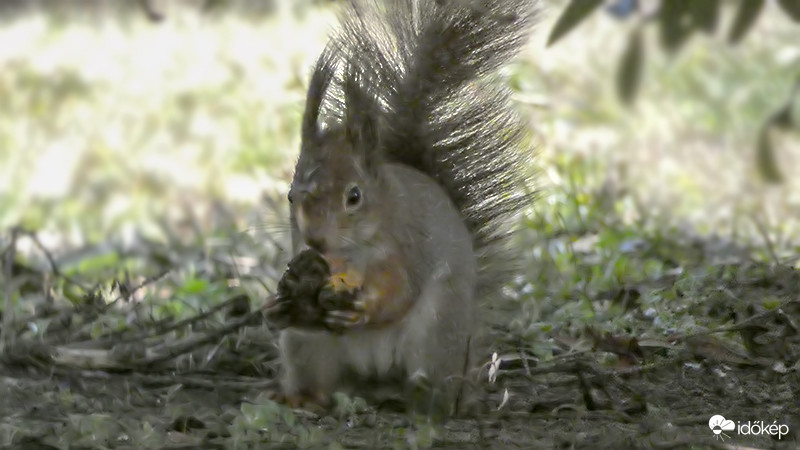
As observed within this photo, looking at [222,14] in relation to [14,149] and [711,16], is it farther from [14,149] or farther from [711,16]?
[711,16]

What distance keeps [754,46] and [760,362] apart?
9.59 ft

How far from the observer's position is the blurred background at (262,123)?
4.29 meters

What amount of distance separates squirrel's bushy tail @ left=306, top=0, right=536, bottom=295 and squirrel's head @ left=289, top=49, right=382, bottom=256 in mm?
174

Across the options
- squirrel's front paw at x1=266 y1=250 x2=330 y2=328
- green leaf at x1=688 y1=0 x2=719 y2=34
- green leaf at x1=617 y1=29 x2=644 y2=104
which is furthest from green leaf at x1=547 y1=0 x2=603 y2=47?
squirrel's front paw at x1=266 y1=250 x2=330 y2=328

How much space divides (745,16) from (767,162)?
658 millimetres

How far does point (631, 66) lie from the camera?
15.1 ft

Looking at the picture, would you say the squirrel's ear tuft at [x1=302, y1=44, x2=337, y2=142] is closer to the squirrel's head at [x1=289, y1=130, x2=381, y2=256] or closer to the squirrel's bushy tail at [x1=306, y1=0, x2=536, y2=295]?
the squirrel's head at [x1=289, y1=130, x2=381, y2=256]

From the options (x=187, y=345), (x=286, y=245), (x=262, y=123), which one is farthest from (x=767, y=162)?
(x=187, y=345)

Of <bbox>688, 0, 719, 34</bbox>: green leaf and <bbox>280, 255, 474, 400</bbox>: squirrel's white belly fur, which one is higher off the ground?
<bbox>688, 0, 719, 34</bbox>: green leaf

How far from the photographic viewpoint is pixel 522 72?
4.99 meters

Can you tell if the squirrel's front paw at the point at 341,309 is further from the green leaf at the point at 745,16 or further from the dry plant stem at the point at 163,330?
the green leaf at the point at 745,16

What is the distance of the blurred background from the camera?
4293 millimetres

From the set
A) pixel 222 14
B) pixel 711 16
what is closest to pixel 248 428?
pixel 711 16

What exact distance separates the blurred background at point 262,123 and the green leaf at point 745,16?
0.21 ft
